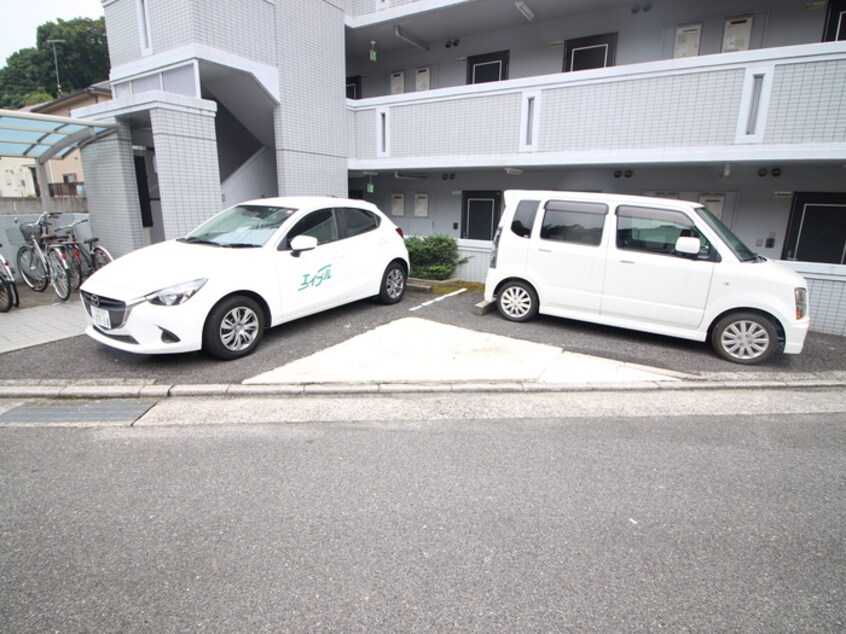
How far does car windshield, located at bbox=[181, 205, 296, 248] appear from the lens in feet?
19.2

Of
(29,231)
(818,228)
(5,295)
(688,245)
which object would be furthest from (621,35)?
(29,231)

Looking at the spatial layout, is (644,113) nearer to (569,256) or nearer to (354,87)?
(569,256)

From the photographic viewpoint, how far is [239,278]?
5262mm

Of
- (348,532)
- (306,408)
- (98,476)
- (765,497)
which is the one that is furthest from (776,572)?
(98,476)

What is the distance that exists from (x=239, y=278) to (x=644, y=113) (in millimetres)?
7163

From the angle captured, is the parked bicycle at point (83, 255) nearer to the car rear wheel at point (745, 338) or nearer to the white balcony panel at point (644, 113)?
the white balcony panel at point (644, 113)

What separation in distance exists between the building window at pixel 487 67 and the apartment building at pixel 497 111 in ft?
0.14

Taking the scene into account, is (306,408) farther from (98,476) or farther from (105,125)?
(105,125)

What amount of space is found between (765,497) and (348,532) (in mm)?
2783

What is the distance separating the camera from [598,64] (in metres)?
9.95

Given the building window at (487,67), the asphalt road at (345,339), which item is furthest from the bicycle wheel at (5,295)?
the building window at (487,67)

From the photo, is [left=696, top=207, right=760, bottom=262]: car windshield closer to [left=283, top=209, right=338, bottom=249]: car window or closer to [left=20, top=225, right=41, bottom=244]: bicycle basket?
[left=283, top=209, right=338, bottom=249]: car window

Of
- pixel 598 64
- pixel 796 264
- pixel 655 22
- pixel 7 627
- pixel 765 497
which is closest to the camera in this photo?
pixel 7 627

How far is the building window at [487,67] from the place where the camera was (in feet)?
36.3
